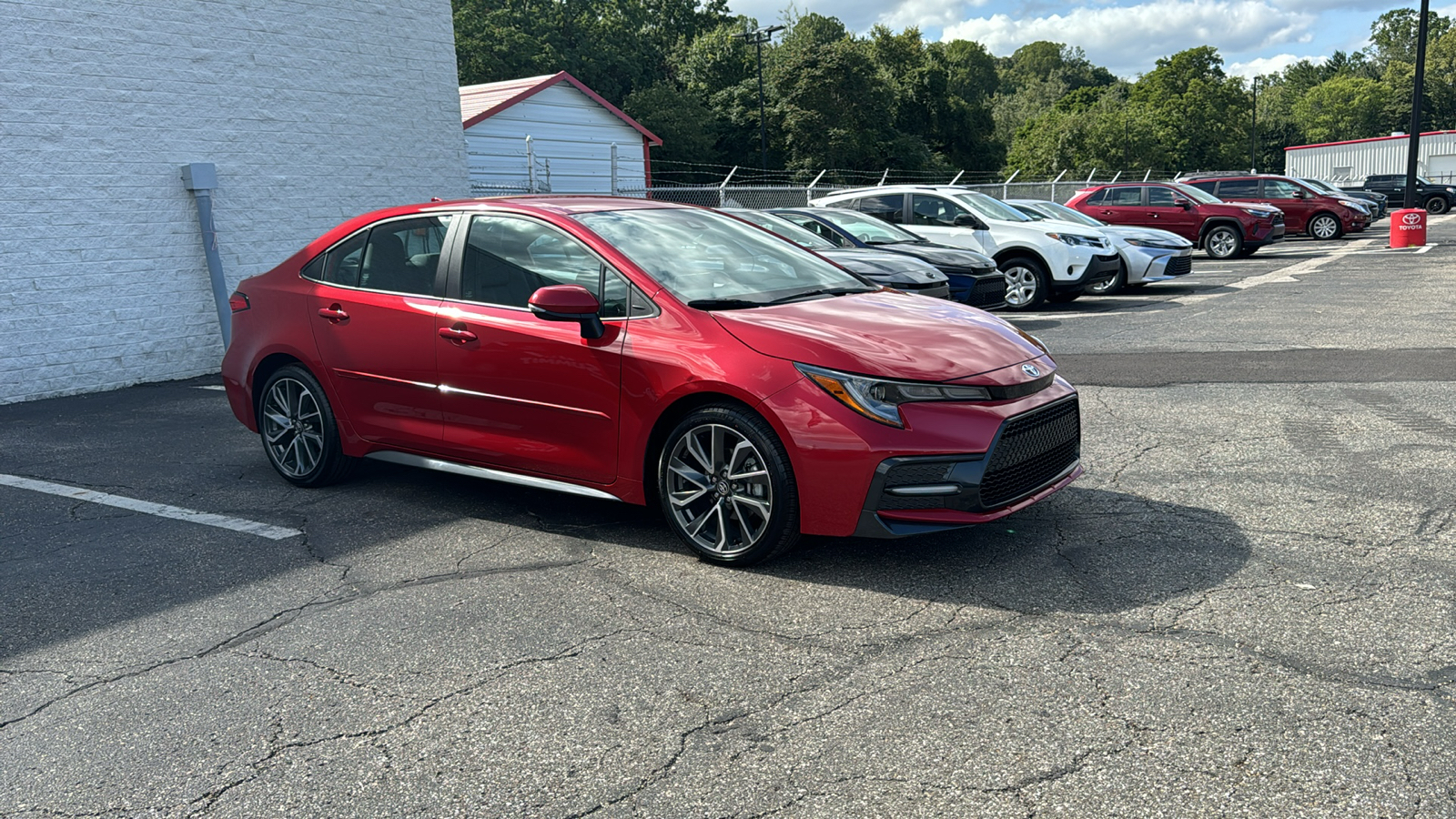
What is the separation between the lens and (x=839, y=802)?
2.92 m

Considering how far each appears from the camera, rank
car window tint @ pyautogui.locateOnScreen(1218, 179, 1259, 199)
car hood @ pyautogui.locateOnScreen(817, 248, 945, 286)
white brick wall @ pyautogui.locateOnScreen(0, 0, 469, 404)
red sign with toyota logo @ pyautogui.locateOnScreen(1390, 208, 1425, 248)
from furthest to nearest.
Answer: car window tint @ pyautogui.locateOnScreen(1218, 179, 1259, 199)
red sign with toyota logo @ pyautogui.locateOnScreen(1390, 208, 1425, 248)
car hood @ pyautogui.locateOnScreen(817, 248, 945, 286)
white brick wall @ pyautogui.locateOnScreen(0, 0, 469, 404)

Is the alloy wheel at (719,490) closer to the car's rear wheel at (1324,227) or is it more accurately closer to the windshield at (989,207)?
the windshield at (989,207)

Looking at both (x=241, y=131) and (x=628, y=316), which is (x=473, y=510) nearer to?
(x=628, y=316)

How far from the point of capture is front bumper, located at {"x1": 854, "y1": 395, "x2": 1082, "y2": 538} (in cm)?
434

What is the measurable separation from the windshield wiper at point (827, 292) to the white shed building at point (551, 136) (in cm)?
1853

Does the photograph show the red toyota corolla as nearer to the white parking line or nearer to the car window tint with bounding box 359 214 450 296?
the car window tint with bounding box 359 214 450 296

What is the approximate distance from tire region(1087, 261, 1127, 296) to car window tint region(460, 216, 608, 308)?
1150cm

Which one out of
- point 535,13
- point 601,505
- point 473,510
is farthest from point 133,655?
point 535,13

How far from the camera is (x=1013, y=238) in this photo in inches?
583

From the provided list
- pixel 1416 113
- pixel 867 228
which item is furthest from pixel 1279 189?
pixel 867 228

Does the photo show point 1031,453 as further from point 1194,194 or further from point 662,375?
point 1194,194

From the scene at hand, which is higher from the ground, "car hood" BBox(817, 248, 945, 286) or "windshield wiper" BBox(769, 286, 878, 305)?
"windshield wiper" BBox(769, 286, 878, 305)

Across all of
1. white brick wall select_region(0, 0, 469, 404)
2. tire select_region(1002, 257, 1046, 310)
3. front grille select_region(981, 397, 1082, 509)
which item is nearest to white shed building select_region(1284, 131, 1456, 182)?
tire select_region(1002, 257, 1046, 310)

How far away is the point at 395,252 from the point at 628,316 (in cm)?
165
